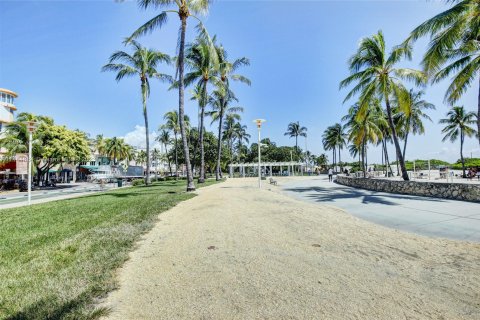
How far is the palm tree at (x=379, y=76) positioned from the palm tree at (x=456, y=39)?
351 cm

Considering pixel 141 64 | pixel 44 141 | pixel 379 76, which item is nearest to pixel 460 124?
pixel 379 76

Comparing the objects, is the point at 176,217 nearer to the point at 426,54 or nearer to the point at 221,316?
the point at 221,316

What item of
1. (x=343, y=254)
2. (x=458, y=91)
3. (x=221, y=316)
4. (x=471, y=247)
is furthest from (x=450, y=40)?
(x=221, y=316)

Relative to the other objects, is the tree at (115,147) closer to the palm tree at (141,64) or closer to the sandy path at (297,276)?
the palm tree at (141,64)

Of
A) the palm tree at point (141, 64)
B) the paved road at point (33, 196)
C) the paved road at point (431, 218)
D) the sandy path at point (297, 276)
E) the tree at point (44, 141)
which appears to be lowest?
the paved road at point (33, 196)

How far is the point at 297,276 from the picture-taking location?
3736 millimetres

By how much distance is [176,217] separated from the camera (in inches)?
Answer: 330

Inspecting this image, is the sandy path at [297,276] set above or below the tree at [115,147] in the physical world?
below

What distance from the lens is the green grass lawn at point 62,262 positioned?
2.96 m

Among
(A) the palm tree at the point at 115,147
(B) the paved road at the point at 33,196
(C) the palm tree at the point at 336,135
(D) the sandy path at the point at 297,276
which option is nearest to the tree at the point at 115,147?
(A) the palm tree at the point at 115,147

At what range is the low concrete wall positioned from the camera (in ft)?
38.5

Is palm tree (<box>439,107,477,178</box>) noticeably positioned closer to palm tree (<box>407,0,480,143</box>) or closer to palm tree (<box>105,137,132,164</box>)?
palm tree (<box>407,0,480,143</box>)

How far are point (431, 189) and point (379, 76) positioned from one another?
8.93 meters

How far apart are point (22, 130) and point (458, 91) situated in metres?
40.8
